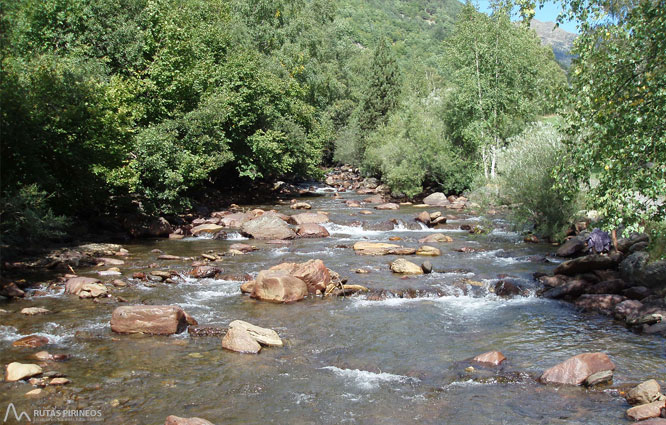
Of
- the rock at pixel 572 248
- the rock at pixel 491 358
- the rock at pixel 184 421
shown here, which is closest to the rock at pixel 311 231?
the rock at pixel 572 248

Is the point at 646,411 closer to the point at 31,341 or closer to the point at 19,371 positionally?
the point at 19,371

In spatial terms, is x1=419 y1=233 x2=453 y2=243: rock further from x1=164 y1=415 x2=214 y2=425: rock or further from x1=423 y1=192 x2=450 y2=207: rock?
x1=164 y1=415 x2=214 y2=425: rock

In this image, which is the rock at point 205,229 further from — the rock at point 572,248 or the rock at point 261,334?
the rock at point 572,248

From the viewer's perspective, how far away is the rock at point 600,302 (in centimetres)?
1262

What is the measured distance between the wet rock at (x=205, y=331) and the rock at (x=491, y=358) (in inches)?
209

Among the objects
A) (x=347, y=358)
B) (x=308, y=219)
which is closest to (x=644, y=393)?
(x=347, y=358)

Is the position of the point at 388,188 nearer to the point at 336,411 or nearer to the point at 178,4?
the point at 178,4

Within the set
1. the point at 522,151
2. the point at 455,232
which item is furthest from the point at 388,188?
the point at 522,151

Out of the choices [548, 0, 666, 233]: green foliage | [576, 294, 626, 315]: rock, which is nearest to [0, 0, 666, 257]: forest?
[548, 0, 666, 233]: green foliage

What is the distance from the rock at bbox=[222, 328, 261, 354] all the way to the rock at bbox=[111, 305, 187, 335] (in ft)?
4.43

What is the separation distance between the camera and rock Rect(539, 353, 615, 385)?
28.6ft

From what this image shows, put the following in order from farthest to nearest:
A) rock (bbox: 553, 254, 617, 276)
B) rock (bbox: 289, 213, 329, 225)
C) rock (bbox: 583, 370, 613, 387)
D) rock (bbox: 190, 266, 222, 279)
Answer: rock (bbox: 289, 213, 329, 225) → rock (bbox: 190, 266, 222, 279) → rock (bbox: 553, 254, 617, 276) → rock (bbox: 583, 370, 613, 387)

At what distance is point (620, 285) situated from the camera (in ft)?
44.8

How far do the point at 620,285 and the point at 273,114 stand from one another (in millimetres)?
24481
